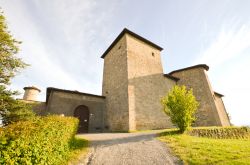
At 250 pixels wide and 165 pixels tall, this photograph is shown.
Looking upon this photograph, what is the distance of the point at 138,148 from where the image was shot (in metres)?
6.75

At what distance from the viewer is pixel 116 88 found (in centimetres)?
1620

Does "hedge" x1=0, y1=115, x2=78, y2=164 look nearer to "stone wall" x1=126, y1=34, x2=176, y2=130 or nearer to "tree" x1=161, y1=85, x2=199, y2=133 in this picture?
"tree" x1=161, y1=85, x2=199, y2=133

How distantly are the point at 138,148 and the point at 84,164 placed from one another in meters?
2.50

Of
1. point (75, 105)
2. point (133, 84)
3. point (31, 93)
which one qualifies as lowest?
point (75, 105)

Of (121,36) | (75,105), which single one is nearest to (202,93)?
(121,36)

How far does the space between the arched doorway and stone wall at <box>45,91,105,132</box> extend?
34 centimetres

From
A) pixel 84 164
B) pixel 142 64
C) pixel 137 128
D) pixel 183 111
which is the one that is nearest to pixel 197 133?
pixel 183 111

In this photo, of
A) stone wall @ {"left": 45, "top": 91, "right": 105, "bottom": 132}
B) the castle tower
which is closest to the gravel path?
stone wall @ {"left": 45, "top": 91, "right": 105, "bottom": 132}

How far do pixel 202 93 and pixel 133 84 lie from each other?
10201 mm

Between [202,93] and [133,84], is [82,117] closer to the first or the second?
[133,84]

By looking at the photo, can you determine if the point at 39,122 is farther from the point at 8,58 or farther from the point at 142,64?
the point at 142,64

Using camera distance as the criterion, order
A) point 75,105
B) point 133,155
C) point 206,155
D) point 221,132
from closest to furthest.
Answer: point 206,155, point 133,155, point 221,132, point 75,105

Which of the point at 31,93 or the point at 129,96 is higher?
the point at 31,93

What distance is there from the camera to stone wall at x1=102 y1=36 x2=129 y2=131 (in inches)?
558
